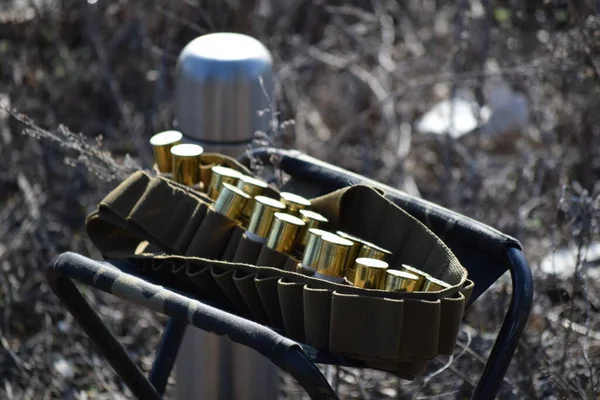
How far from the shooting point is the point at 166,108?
4285 mm

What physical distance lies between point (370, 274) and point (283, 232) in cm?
25

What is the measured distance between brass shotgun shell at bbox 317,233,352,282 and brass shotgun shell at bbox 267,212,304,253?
0.40 feet

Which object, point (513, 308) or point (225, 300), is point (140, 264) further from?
point (513, 308)

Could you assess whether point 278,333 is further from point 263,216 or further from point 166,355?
point 166,355

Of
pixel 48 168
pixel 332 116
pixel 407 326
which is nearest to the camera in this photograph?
pixel 407 326

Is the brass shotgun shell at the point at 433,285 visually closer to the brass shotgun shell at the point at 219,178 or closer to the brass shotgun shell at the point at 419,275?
the brass shotgun shell at the point at 419,275

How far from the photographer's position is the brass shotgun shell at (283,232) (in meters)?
1.92

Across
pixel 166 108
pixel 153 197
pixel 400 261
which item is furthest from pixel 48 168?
pixel 400 261

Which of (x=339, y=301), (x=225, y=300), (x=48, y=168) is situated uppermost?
(x=339, y=301)

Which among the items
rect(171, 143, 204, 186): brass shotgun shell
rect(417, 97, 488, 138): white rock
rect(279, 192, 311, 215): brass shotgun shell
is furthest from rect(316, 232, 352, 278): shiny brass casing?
rect(417, 97, 488, 138): white rock

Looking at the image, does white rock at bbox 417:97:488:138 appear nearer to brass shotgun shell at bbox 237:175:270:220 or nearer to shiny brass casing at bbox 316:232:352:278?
brass shotgun shell at bbox 237:175:270:220

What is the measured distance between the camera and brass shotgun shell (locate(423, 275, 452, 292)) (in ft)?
5.61

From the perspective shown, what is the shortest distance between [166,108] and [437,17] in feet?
7.74

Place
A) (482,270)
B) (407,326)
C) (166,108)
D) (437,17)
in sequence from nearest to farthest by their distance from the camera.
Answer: (407,326)
(482,270)
(166,108)
(437,17)
